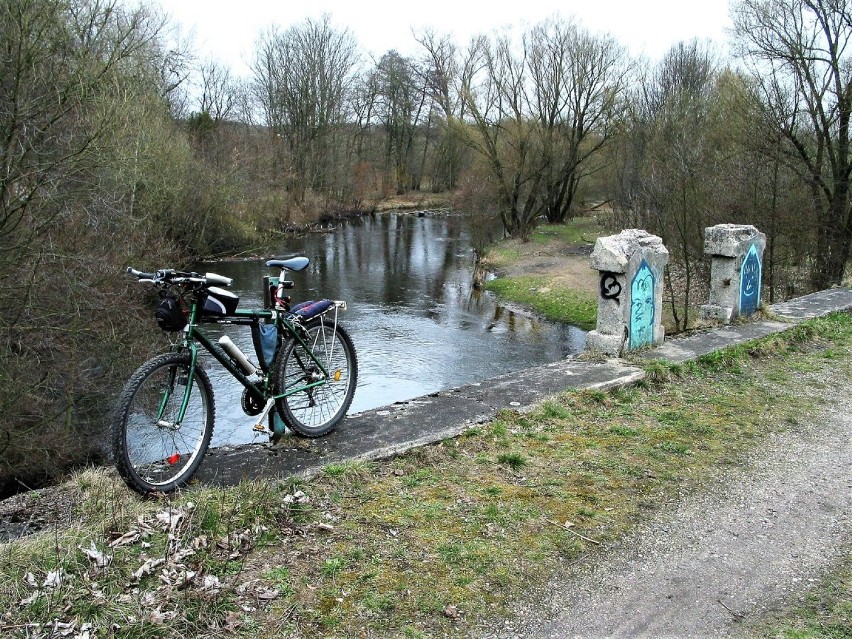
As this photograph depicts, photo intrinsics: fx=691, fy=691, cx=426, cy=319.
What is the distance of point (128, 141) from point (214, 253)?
13476 mm

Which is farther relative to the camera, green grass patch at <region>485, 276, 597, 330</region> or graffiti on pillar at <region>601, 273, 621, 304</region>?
green grass patch at <region>485, 276, 597, 330</region>

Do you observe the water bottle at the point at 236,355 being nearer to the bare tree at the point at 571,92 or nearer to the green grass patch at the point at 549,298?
the green grass patch at the point at 549,298

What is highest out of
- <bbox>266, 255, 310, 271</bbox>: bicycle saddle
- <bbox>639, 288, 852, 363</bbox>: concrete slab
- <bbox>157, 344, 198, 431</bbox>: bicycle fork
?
<bbox>266, 255, 310, 271</bbox>: bicycle saddle

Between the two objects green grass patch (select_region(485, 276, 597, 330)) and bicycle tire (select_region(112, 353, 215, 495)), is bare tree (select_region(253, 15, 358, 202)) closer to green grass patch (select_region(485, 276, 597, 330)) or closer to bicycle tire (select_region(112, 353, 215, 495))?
green grass patch (select_region(485, 276, 597, 330))

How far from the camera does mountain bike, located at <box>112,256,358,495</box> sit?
12.0 ft

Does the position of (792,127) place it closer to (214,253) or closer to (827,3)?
(827,3)

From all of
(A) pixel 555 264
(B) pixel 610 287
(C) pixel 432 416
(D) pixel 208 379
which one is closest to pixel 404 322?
(A) pixel 555 264

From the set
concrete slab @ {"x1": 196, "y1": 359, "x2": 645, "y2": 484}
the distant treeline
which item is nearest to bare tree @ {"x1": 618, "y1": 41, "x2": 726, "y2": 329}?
the distant treeline

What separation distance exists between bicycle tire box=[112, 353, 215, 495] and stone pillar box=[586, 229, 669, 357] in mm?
4502

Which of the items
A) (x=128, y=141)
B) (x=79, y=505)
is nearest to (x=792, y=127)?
(x=128, y=141)

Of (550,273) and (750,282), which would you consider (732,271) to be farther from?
(550,273)

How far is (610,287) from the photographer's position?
714cm

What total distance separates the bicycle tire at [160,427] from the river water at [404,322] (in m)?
5.85

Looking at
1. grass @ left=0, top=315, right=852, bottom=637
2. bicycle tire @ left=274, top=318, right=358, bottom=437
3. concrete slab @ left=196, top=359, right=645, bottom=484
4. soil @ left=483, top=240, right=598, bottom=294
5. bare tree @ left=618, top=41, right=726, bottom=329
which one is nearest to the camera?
grass @ left=0, top=315, right=852, bottom=637
